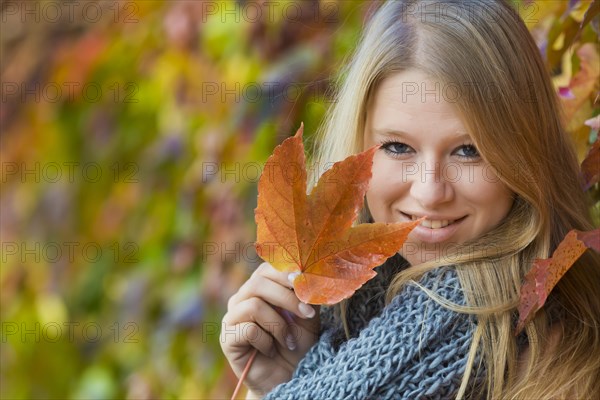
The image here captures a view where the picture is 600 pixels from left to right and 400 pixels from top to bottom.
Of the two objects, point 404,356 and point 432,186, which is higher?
point 432,186

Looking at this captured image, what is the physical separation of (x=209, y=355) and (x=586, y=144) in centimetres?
100

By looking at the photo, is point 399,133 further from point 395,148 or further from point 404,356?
point 404,356

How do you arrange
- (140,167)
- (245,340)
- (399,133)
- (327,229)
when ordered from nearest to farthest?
(327,229) → (399,133) → (245,340) → (140,167)

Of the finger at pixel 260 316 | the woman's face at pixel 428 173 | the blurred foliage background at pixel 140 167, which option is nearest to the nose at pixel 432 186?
the woman's face at pixel 428 173

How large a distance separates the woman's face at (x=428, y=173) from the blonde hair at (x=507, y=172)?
1 centimetres

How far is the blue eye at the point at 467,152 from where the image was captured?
1.03 metres

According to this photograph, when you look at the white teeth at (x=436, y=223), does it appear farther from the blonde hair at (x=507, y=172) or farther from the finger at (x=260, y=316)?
the finger at (x=260, y=316)

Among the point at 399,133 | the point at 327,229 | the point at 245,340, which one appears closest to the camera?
the point at 327,229

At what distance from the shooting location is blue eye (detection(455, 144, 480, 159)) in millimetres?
1033

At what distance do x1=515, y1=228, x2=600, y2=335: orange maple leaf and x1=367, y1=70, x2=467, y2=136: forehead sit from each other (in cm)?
17

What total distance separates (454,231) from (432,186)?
0.08m

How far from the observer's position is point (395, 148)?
106 centimetres

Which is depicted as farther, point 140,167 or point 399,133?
point 140,167

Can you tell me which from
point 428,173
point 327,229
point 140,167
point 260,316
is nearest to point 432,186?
point 428,173
